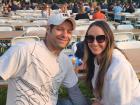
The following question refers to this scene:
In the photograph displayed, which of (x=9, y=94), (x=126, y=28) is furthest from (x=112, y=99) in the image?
(x=126, y=28)

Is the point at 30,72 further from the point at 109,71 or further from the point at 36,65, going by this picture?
the point at 109,71

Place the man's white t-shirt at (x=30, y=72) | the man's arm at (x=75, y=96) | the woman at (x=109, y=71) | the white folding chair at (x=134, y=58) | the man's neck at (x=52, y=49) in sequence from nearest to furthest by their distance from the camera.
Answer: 1. the woman at (x=109, y=71)
2. the man's white t-shirt at (x=30, y=72)
3. the man's neck at (x=52, y=49)
4. the man's arm at (x=75, y=96)
5. the white folding chair at (x=134, y=58)

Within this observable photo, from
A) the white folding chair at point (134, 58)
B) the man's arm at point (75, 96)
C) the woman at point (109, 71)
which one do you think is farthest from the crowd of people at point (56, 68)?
the white folding chair at point (134, 58)

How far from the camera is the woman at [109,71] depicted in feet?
9.66

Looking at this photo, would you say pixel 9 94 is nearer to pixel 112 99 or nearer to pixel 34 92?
pixel 34 92

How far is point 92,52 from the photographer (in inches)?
128

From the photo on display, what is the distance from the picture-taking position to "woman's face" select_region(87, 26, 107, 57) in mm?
3096

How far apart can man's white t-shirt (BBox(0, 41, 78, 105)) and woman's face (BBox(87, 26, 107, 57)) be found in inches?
12.3

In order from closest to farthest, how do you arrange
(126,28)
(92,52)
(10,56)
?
(10,56)
(92,52)
(126,28)

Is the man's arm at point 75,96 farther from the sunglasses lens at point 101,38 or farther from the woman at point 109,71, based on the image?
the sunglasses lens at point 101,38

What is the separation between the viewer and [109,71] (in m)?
3.00

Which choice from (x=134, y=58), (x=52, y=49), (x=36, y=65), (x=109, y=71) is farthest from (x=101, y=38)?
(x=134, y=58)

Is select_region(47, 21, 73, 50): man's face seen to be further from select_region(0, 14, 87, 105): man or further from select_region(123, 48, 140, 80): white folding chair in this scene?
select_region(123, 48, 140, 80): white folding chair

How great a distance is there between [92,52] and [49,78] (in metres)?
0.42
